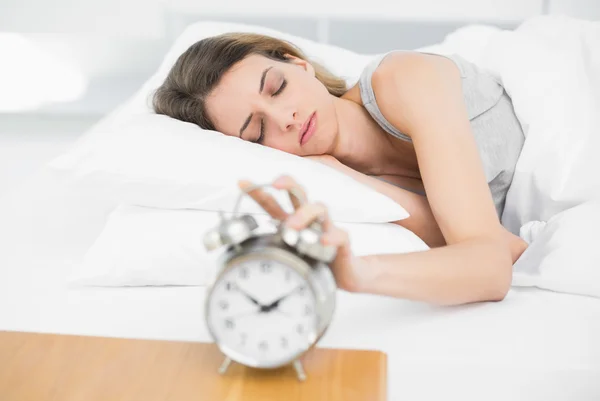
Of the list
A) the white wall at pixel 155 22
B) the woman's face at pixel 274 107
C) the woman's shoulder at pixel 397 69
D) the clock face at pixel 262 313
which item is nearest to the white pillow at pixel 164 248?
the woman's face at pixel 274 107

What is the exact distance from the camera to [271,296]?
91 cm

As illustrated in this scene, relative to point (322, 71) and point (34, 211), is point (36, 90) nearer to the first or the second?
point (34, 211)

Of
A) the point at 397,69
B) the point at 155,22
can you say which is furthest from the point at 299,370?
the point at 155,22

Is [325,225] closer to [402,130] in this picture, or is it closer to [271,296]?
[271,296]

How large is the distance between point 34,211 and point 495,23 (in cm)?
201

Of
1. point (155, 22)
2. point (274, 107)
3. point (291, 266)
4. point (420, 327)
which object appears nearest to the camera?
point (291, 266)

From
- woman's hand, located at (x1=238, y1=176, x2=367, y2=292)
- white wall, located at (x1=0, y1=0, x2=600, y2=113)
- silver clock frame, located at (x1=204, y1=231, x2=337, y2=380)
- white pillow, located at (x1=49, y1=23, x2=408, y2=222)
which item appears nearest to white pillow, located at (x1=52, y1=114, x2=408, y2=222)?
white pillow, located at (x1=49, y1=23, x2=408, y2=222)

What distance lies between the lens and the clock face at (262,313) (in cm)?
90

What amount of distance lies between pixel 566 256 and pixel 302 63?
0.69 meters

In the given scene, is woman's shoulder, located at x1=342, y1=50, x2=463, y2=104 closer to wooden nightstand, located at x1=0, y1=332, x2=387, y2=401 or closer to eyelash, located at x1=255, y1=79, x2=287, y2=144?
eyelash, located at x1=255, y1=79, x2=287, y2=144

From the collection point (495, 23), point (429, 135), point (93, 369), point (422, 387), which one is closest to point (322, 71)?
point (429, 135)

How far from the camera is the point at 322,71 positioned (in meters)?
1.77

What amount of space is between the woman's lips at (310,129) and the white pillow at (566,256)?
484 mm

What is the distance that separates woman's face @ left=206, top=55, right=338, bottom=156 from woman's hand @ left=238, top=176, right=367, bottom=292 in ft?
1.53
